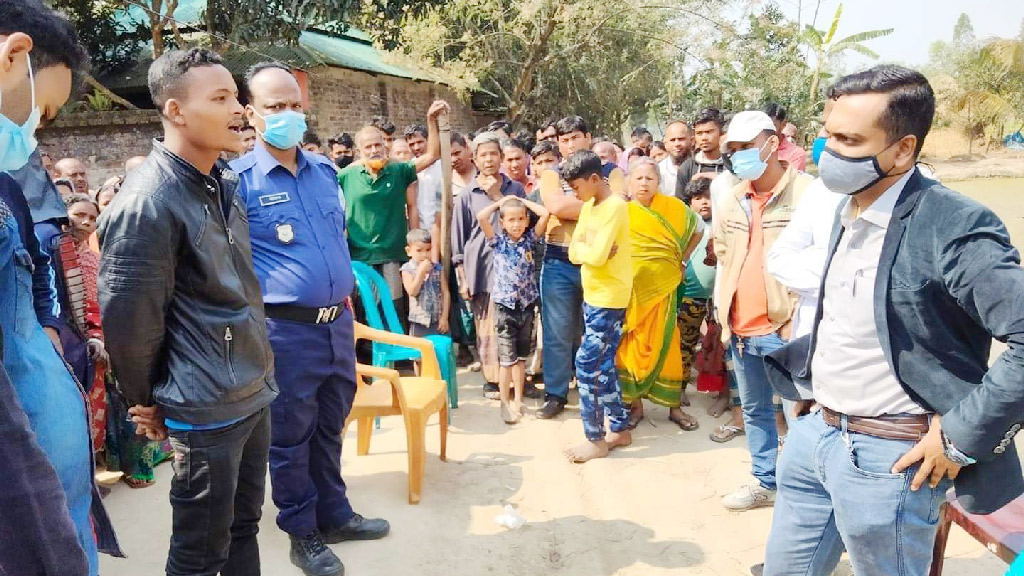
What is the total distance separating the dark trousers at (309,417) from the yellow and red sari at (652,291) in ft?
6.43

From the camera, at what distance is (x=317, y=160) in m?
2.87

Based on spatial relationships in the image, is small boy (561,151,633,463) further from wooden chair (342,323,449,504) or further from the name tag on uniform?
the name tag on uniform

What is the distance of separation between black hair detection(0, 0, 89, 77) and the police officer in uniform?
42.2 inches

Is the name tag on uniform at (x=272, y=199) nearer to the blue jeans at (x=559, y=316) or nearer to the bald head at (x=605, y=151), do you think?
the blue jeans at (x=559, y=316)

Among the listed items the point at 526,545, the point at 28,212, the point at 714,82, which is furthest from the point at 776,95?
the point at 28,212

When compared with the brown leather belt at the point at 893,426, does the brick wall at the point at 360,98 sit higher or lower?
higher

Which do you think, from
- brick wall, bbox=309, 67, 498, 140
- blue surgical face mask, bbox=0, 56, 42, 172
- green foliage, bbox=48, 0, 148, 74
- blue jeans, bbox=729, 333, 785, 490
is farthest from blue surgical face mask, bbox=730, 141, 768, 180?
green foliage, bbox=48, 0, 148, 74

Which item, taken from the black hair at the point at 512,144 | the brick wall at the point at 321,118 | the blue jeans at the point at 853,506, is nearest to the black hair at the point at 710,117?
the black hair at the point at 512,144

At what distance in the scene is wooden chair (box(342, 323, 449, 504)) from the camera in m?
3.39

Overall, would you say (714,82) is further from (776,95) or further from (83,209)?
(83,209)

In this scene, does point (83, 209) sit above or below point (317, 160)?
below

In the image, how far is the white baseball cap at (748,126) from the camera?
3.12 metres

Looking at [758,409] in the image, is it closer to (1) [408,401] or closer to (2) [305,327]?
(1) [408,401]

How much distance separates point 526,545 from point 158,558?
5.40ft
